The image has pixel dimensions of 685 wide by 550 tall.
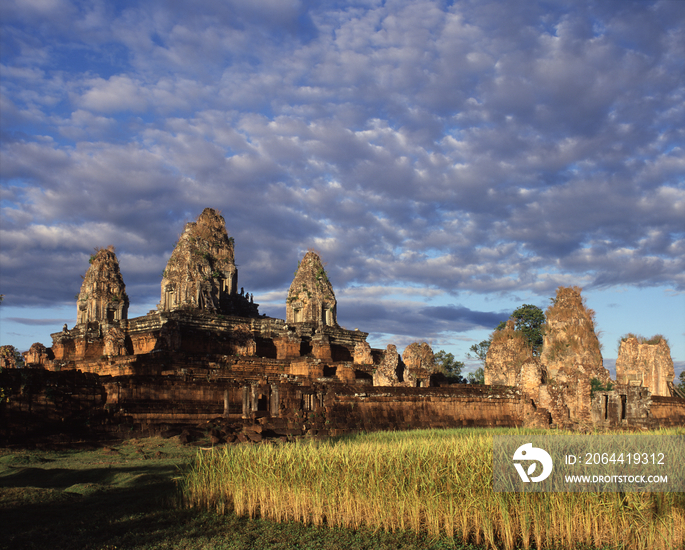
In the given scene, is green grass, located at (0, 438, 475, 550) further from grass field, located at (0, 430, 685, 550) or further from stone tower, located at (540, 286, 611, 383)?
stone tower, located at (540, 286, 611, 383)

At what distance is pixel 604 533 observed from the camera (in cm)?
575

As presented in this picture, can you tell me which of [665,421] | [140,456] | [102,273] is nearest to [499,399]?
[665,421]

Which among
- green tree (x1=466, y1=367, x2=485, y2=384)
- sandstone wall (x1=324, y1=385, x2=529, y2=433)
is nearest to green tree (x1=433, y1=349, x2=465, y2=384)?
green tree (x1=466, y1=367, x2=485, y2=384)

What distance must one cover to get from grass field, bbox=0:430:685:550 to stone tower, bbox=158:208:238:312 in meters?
19.0

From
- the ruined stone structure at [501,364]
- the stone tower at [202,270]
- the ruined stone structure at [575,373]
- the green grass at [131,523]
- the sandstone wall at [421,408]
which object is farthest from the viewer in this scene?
the stone tower at [202,270]

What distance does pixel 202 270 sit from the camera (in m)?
28.8

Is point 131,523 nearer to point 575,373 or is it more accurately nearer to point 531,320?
point 575,373

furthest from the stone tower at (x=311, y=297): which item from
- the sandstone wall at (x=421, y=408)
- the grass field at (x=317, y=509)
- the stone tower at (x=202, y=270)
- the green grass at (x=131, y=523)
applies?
the grass field at (x=317, y=509)

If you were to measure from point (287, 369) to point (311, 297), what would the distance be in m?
8.27

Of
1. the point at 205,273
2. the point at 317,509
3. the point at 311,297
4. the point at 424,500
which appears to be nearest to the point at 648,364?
the point at 311,297

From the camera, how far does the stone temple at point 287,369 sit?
14.7m

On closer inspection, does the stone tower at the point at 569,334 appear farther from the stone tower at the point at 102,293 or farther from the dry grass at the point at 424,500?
the stone tower at the point at 102,293

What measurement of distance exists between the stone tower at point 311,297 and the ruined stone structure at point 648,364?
14.1 metres

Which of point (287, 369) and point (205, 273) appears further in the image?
point (205, 273)
